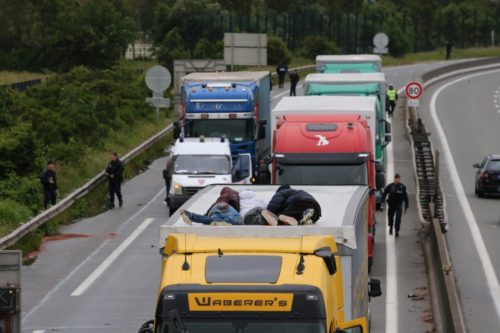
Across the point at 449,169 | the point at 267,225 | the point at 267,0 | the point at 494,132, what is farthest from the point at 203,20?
the point at 267,225

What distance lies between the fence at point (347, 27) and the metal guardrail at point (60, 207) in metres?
49.1

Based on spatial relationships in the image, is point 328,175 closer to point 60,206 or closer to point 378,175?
point 378,175

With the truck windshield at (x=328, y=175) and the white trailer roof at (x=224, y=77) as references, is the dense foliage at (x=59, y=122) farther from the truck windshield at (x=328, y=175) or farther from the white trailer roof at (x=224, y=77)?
the truck windshield at (x=328, y=175)

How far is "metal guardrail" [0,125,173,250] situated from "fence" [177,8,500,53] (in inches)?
1933

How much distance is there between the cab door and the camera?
116ft

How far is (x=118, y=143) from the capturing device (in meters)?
46.9

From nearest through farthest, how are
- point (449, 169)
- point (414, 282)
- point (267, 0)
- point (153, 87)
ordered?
1. point (414, 282)
2. point (449, 169)
3. point (153, 87)
4. point (267, 0)

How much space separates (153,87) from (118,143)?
2.71 m

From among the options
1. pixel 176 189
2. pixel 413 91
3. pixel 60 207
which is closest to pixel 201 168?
pixel 176 189

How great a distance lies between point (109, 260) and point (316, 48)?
231ft

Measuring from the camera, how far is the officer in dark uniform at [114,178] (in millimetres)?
35531

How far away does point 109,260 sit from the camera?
28.6 meters

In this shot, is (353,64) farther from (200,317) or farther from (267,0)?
(267,0)

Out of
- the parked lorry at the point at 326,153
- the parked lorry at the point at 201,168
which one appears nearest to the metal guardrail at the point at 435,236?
the parked lorry at the point at 326,153
